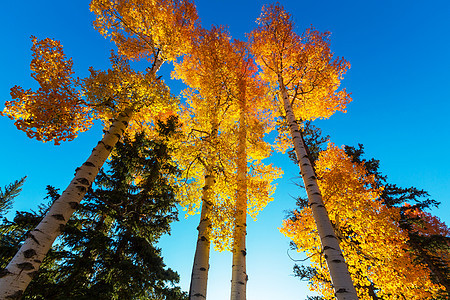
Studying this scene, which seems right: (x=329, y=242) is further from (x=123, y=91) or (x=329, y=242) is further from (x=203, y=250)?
(x=123, y=91)

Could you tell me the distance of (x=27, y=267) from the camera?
3100 millimetres

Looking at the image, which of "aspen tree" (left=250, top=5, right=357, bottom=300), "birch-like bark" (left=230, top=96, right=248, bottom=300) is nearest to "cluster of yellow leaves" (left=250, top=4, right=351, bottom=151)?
"aspen tree" (left=250, top=5, right=357, bottom=300)

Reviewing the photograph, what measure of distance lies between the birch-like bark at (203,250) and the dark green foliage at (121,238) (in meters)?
1.46

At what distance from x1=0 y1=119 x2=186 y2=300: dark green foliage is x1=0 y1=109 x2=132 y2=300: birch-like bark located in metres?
1.57

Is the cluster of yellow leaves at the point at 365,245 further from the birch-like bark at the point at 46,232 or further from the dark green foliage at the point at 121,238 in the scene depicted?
the birch-like bark at the point at 46,232

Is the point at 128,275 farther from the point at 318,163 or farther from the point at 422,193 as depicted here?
the point at 422,193

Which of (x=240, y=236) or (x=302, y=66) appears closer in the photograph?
(x=240, y=236)

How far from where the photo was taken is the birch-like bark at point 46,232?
2930 mm

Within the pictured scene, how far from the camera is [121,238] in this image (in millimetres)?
6539

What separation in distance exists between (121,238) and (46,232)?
3.43 meters

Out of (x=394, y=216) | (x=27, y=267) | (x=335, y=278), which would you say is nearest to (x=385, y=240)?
(x=394, y=216)

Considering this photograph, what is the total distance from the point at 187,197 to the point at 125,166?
12.3ft

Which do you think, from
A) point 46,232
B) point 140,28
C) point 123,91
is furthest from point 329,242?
point 140,28

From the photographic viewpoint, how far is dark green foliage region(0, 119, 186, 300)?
5543 millimetres
